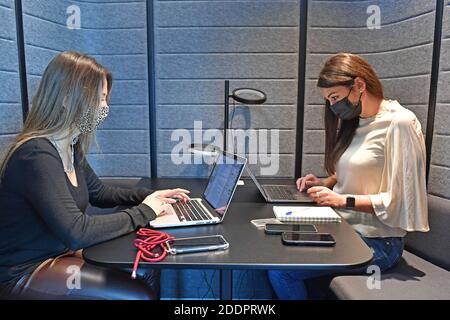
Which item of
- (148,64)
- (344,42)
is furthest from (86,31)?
(344,42)

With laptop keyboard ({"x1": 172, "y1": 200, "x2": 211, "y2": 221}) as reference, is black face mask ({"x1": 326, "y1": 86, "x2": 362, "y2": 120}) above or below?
above

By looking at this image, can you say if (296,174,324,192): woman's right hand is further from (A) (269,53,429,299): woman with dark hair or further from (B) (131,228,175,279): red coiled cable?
(B) (131,228,175,279): red coiled cable

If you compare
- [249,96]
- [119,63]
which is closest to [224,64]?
[249,96]

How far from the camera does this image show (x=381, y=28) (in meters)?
1.61

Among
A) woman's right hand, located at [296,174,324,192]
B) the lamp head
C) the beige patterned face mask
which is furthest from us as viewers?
the lamp head

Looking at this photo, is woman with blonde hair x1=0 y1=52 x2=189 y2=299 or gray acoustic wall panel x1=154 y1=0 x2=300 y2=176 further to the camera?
gray acoustic wall panel x1=154 y1=0 x2=300 y2=176

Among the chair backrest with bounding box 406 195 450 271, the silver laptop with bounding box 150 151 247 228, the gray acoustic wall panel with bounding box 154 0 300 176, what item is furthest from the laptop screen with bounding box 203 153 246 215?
the chair backrest with bounding box 406 195 450 271

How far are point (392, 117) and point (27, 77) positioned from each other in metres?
1.53

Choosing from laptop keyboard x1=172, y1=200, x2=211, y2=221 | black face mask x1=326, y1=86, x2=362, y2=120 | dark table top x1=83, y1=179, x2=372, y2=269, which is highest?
black face mask x1=326, y1=86, x2=362, y2=120

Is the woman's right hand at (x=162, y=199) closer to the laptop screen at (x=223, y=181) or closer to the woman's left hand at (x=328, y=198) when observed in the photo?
the laptop screen at (x=223, y=181)

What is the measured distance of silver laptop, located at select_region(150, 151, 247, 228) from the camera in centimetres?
101

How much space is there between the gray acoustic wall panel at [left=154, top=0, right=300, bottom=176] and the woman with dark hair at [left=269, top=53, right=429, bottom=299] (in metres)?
0.46

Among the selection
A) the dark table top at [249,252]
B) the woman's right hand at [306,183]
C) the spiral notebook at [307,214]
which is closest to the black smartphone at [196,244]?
the dark table top at [249,252]

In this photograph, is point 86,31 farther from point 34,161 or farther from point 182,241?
point 182,241
